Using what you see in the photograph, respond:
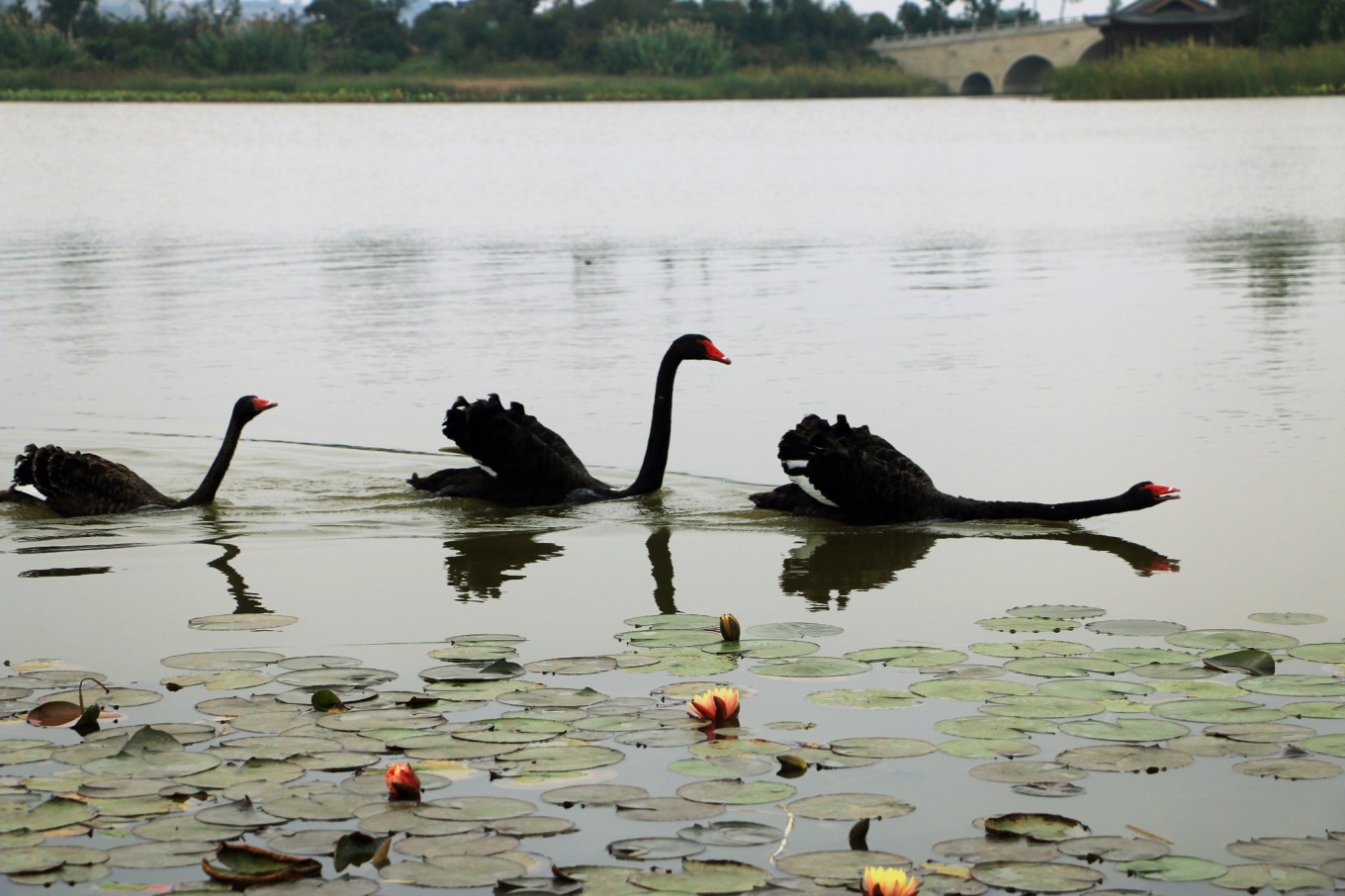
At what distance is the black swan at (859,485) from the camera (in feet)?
21.9

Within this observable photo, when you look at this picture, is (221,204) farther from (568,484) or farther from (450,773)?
(450,773)

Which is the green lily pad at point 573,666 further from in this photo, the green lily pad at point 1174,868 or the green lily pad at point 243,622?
the green lily pad at point 1174,868

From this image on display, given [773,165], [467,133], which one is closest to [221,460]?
[773,165]

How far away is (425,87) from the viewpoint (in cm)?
6931

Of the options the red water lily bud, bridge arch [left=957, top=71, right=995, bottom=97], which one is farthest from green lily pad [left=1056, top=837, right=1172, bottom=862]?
bridge arch [left=957, top=71, right=995, bottom=97]

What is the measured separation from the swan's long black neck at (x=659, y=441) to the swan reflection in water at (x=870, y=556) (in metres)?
0.77

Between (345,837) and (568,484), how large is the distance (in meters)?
3.97

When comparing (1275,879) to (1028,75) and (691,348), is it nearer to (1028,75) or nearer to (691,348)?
(691,348)

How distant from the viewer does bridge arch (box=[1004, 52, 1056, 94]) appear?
10112cm

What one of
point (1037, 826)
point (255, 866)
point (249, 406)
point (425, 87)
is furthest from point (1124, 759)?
point (425, 87)

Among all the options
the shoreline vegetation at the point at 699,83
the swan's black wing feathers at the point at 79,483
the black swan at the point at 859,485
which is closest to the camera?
the black swan at the point at 859,485

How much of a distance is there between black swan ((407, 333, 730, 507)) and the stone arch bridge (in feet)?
293

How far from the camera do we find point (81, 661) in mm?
4805

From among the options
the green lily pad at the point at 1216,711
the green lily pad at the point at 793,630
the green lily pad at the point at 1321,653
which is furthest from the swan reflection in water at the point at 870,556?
the green lily pad at the point at 1216,711
